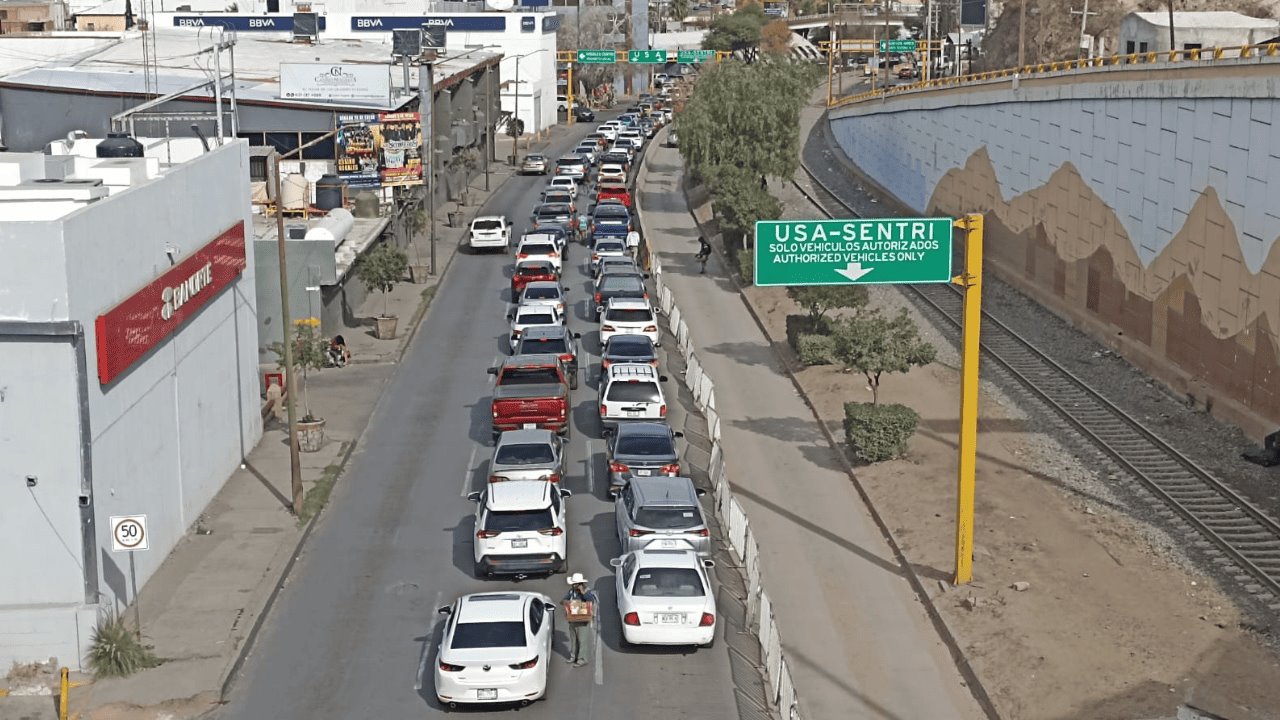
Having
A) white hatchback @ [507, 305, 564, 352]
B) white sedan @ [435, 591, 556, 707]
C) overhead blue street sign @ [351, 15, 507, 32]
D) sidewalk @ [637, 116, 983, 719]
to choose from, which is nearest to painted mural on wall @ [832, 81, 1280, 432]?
sidewalk @ [637, 116, 983, 719]

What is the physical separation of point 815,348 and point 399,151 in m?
21.7

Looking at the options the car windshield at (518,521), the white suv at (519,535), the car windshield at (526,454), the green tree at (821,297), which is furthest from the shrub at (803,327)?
the car windshield at (518,521)

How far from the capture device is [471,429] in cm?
3684

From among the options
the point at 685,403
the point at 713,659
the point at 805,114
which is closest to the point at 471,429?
the point at 685,403

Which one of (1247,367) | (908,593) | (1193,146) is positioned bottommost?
(908,593)

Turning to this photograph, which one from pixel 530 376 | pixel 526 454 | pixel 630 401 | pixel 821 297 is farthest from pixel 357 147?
pixel 526 454

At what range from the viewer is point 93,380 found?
78.3ft

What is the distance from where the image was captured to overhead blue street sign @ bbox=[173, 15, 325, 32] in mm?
120213

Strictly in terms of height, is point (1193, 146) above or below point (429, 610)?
above

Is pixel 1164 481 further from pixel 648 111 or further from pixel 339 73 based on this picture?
pixel 648 111

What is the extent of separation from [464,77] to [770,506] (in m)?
61.1

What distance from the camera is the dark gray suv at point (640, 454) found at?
1212 inches

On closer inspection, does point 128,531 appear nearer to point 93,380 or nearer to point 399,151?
point 93,380

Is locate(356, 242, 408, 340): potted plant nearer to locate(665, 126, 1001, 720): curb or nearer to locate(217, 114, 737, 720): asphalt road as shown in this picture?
locate(217, 114, 737, 720): asphalt road
